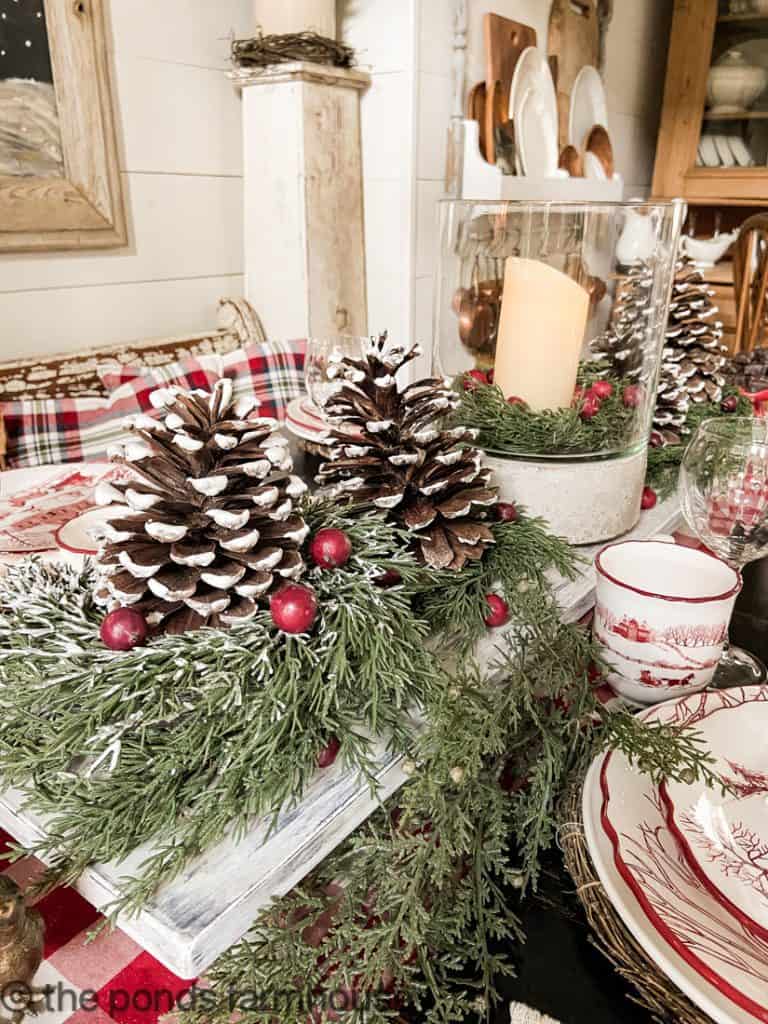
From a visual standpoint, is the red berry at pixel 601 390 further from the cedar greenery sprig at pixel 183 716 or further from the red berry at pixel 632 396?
the cedar greenery sprig at pixel 183 716

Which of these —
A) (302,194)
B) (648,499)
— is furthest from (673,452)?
(302,194)

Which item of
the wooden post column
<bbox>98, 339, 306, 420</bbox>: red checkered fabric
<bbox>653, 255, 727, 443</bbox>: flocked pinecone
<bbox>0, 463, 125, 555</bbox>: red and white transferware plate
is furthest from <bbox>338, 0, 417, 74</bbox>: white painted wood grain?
<bbox>0, 463, 125, 555</bbox>: red and white transferware plate

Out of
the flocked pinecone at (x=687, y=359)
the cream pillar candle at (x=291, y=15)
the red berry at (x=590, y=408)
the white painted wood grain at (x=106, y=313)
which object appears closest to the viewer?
the red berry at (x=590, y=408)

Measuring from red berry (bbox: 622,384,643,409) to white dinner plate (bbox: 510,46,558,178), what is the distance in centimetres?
139

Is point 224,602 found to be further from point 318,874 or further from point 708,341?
point 708,341

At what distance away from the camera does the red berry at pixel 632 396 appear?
737 millimetres

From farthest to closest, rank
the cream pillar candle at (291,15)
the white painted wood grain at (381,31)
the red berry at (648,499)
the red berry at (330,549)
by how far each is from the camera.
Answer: the white painted wood grain at (381,31) → the cream pillar candle at (291,15) → the red berry at (648,499) → the red berry at (330,549)

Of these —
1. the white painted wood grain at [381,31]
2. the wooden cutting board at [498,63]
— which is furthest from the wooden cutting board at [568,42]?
the white painted wood grain at [381,31]

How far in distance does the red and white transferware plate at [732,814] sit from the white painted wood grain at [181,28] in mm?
1479

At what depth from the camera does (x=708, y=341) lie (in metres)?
1.04

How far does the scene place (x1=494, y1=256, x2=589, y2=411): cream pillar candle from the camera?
2.25 feet

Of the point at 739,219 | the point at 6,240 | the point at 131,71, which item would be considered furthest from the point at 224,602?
→ the point at 739,219

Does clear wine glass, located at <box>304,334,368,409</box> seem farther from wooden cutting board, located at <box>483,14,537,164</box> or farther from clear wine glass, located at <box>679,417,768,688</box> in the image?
wooden cutting board, located at <box>483,14,537,164</box>

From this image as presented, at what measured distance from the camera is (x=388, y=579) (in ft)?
1.64
